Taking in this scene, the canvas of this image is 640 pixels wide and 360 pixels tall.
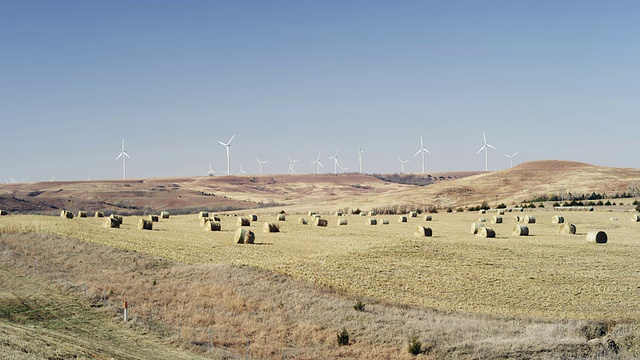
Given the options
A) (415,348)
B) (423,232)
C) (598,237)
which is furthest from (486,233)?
(415,348)

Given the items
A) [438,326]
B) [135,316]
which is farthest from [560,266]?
[135,316]

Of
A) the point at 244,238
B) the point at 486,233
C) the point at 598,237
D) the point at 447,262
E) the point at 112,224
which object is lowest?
the point at 447,262

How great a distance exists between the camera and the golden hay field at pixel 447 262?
31703mm

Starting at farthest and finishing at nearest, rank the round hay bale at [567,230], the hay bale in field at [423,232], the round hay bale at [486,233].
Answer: the round hay bale at [567,230]
the round hay bale at [486,233]
the hay bale in field at [423,232]

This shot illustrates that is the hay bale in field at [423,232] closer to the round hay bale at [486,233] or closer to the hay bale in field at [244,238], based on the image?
the round hay bale at [486,233]

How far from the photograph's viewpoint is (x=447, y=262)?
1618 inches

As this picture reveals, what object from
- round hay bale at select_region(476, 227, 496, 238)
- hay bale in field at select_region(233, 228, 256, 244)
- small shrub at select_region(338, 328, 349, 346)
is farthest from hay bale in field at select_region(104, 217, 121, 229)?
small shrub at select_region(338, 328, 349, 346)

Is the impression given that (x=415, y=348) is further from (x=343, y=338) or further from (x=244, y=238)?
(x=244, y=238)

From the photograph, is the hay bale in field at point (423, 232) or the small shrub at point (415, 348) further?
the hay bale in field at point (423, 232)

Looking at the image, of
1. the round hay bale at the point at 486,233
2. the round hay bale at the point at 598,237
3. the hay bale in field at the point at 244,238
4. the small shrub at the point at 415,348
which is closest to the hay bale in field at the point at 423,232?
the round hay bale at the point at 486,233

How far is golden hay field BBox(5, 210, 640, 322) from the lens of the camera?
31703mm

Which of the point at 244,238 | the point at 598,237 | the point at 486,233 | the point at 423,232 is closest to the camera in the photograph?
the point at 244,238

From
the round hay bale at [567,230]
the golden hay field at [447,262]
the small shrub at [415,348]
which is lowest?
Result: the small shrub at [415,348]

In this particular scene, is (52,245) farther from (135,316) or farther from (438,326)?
(438,326)
